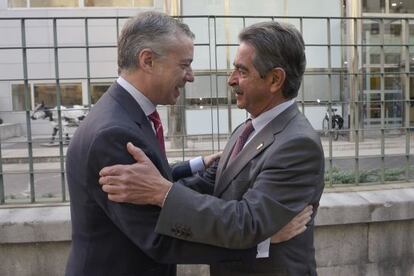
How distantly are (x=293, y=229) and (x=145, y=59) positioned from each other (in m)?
0.74

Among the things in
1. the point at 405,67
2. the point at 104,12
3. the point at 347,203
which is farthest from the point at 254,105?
the point at 104,12

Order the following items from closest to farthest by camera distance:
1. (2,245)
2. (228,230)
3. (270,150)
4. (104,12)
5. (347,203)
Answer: (228,230) → (270,150) → (2,245) → (347,203) → (104,12)

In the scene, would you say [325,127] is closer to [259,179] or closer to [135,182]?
[259,179]

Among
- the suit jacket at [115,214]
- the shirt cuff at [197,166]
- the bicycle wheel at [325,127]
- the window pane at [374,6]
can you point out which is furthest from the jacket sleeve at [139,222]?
the window pane at [374,6]


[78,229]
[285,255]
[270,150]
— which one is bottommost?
[285,255]

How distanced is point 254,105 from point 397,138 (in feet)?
9.27

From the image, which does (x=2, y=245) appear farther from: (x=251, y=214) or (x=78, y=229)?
(x=251, y=214)

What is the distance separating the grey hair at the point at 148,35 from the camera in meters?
1.59

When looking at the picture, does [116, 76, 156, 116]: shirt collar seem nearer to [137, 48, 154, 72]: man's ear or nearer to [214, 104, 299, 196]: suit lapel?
[137, 48, 154, 72]: man's ear

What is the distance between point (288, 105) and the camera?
1756 millimetres

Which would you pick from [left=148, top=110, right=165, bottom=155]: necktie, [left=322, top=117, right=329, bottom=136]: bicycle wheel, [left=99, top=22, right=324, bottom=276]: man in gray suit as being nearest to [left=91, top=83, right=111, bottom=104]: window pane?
[left=322, top=117, right=329, bottom=136]: bicycle wheel

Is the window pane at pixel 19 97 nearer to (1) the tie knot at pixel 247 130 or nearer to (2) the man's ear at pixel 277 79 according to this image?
(1) the tie knot at pixel 247 130

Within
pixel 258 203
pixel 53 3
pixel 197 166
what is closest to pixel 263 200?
pixel 258 203

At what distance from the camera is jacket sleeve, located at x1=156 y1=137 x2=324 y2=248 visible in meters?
1.42
